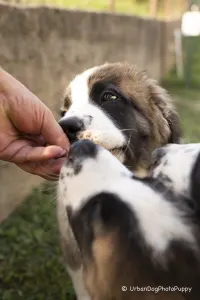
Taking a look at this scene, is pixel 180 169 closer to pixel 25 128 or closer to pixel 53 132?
pixel 53 132

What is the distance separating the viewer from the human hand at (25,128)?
228 cm

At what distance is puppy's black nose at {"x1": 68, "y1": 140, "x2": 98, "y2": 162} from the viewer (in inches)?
70.7

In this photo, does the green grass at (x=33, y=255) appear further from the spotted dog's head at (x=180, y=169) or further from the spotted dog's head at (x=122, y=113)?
the spotted dog's head at (x=180, y=169)

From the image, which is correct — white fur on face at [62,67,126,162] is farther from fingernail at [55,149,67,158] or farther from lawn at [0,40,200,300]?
lawn at [0,40,200,300]

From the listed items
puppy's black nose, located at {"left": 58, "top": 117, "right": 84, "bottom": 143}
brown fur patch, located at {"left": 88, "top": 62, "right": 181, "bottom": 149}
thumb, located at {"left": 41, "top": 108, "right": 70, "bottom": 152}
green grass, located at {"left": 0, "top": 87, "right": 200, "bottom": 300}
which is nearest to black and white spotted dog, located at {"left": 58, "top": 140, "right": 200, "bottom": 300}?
thumb, located at {"left": 41, "top": 108, "right": 70, "bottom": 152}

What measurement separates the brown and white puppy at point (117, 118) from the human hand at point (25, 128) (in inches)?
4.9

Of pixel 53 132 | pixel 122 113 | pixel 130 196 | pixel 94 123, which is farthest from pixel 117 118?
pixel 130 196

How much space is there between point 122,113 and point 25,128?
638mm

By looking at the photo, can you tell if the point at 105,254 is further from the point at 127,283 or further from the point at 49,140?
the point at 49,140

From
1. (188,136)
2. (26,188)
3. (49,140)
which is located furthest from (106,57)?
(49,140)

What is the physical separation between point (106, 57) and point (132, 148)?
Answer: 152 inches

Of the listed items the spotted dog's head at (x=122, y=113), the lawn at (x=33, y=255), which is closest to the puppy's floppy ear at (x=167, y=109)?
the spotted dog's head at (x=122, y=113)

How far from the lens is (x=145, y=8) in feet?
30.6

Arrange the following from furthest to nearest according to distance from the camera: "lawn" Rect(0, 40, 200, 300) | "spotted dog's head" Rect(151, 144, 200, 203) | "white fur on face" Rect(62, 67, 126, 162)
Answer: "lawn" Rect(0, 40, 200, 300) → "white fur on face" Rect(62, 67, 126, 162) → "spotted dog's head" Rect(151, 144, 200, 203)
